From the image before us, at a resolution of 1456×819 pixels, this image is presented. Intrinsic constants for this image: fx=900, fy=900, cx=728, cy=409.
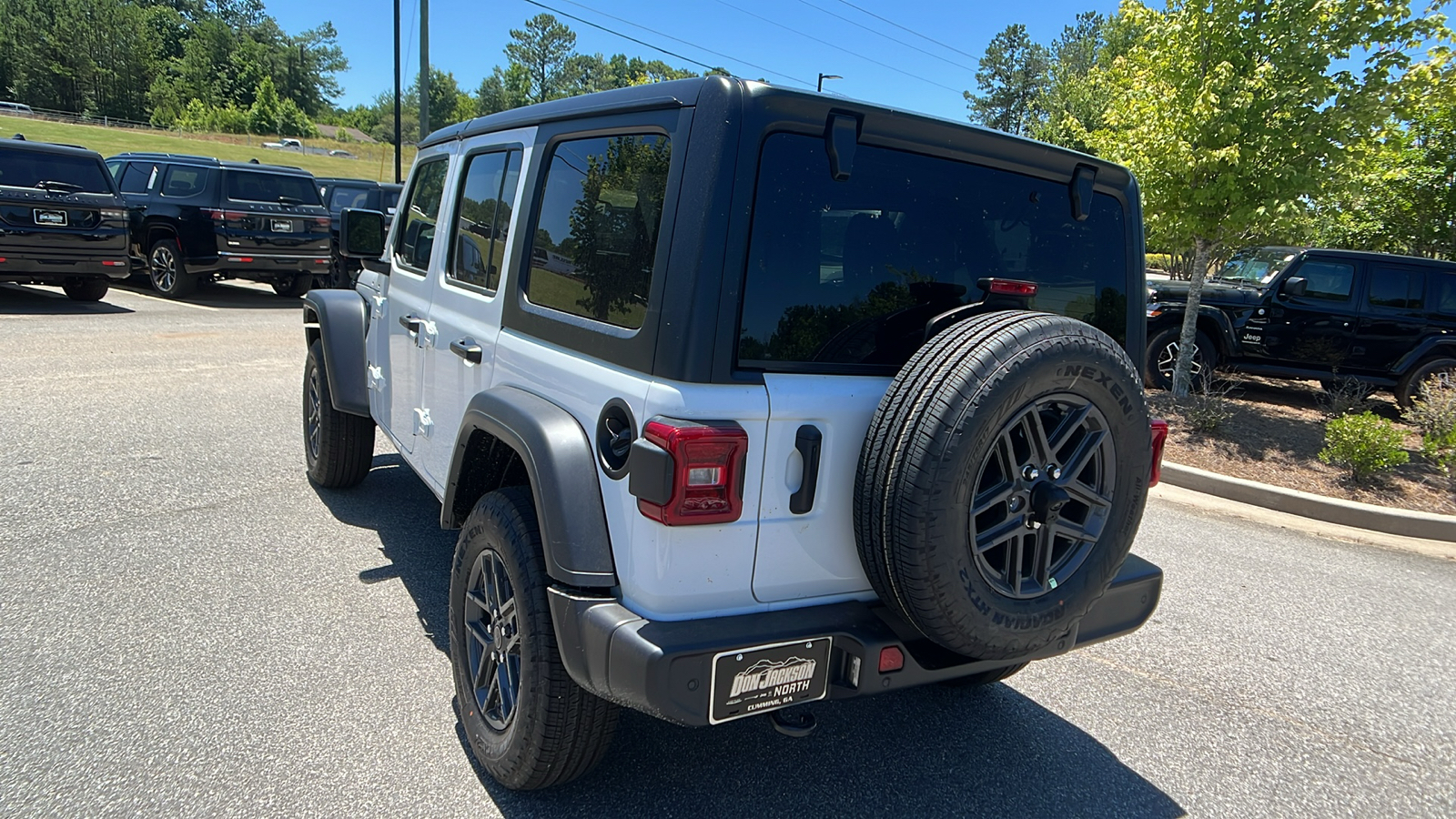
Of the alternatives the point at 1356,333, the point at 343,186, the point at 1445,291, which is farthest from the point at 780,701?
the point at 343,186

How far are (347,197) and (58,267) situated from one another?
669 centimetres

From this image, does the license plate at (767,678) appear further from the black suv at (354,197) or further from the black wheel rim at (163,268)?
the black suv at (354,197)

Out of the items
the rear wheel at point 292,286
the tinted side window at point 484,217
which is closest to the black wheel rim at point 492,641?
the tinted side window at point 484,217

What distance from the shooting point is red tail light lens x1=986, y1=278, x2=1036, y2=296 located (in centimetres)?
248

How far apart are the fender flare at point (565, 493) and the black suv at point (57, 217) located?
459 inches

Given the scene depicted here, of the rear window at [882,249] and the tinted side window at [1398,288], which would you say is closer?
the rear window at [882,249]

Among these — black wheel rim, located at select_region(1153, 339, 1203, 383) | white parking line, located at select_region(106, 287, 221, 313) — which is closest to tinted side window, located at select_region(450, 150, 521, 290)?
Answer: black wheel rim, located at select_region(1153, 339, 1203, 383)

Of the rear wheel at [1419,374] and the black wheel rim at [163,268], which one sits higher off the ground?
the rear wheel at [1419,374]

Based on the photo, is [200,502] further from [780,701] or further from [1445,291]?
[1445,291]

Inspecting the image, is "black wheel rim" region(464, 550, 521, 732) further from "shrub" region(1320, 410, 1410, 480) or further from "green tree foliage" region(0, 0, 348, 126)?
"green tree foliage" region(0, 0, 348, 126)

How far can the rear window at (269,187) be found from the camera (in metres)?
→ 13.2

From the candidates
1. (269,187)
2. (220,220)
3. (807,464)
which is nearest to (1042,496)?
(807,464)

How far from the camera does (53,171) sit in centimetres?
1114

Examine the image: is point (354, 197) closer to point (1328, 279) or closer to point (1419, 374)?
point (1328, 279)
